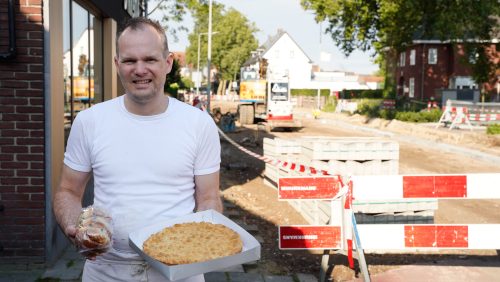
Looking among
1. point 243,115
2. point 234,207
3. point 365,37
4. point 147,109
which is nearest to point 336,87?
point 365,37

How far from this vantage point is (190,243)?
253 centimetres

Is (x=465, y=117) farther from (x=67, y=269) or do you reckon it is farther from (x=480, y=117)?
(x=67, y=269)

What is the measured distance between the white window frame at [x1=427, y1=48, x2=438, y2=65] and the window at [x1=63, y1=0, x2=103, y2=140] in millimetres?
47822

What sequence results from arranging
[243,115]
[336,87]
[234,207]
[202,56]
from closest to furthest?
[234,207] < [243,115] < [336,87] < [202,56]

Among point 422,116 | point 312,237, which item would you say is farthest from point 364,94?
point 312,237

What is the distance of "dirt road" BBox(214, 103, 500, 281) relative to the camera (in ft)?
23.5

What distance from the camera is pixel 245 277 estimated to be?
20.6 feet

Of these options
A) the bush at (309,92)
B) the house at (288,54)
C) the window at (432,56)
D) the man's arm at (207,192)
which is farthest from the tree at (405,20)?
the house at (288,54)

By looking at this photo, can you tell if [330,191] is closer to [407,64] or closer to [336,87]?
[407,64]

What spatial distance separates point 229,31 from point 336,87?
22.6 m

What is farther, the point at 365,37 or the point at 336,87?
the point at 336,87

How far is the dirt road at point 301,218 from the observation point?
282 inches

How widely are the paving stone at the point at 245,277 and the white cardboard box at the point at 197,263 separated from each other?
360 cm

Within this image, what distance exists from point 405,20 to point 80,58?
27.4 m
